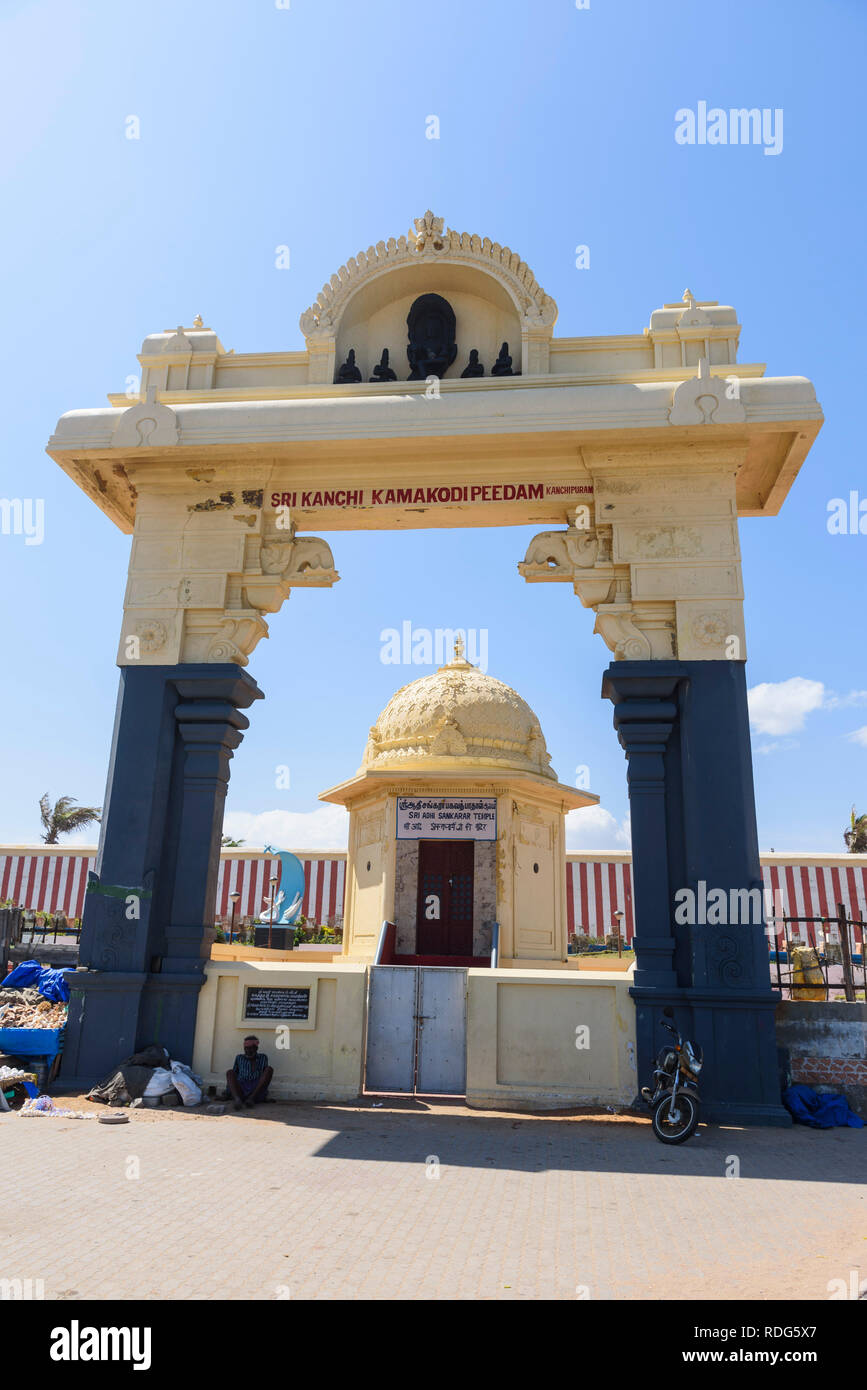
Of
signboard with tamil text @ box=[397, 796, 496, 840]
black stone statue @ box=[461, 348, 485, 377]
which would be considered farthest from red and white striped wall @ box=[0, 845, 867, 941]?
black stone statue @ box=[461, 348, 485, 377]

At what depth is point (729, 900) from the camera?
8.18 meters

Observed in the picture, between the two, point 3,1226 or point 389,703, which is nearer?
point 3,1226

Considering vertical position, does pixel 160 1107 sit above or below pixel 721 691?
below

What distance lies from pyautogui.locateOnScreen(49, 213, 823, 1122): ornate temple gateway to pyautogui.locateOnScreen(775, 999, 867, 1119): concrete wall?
1.66 feet

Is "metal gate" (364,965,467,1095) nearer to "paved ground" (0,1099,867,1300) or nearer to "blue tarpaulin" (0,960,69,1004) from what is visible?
"paved ground" (0,1099,867,1300)

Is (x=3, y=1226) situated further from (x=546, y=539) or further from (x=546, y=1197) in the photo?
(x=546, y=539)


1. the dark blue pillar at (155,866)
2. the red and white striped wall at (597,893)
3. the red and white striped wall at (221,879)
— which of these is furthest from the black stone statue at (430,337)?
the red and white striped wall at (221,879)

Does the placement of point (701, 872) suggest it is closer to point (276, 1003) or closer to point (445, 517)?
point (276, 1003)

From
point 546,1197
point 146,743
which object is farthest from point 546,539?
point 546,1197

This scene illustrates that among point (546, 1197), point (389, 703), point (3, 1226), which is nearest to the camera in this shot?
point (3, 1226)

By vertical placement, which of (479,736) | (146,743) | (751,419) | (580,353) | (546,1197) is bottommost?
(546,1197)

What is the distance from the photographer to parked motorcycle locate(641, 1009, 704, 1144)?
6.89 m
